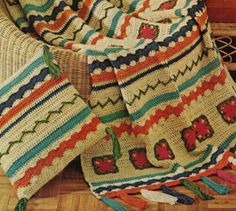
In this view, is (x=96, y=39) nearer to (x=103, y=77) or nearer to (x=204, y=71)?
(x=103, y=77)

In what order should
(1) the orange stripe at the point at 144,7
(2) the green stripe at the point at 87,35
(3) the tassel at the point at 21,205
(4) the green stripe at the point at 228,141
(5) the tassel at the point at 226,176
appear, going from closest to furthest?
(3) the tassel at the point at 21,205 → (5) the tassel at the point at 226,176 → (4) the green stripe at the point at 228,141 → (2) the green stripe at the point at 87,35 → (1) the orange stripe at the point at 144,7

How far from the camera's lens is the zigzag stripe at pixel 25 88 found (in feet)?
5.68

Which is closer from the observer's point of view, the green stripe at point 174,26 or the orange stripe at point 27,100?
the orange stripe at point 27,100

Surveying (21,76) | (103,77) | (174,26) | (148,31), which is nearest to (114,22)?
(148,31)

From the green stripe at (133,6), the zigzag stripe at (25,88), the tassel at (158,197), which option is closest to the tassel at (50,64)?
the zigzag stripe at (25,88)

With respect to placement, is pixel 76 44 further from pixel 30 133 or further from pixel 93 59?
pixel 30 133

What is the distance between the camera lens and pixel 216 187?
1.76 metres

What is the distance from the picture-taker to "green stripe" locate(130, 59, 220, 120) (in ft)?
5.98

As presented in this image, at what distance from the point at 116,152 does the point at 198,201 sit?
299mm

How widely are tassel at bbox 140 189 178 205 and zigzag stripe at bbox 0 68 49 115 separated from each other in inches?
18.3

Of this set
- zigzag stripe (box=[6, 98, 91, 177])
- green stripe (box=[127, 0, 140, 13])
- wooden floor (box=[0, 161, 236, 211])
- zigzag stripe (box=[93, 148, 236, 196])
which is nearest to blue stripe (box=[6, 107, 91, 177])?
zigzag stripe (box=[6, 98, 91, 177])

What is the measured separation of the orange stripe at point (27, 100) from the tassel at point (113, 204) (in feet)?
1.21

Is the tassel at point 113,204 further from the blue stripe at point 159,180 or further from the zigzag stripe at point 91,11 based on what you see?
the zigzag stripe at point 91,11

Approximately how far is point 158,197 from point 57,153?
0.34 metres
